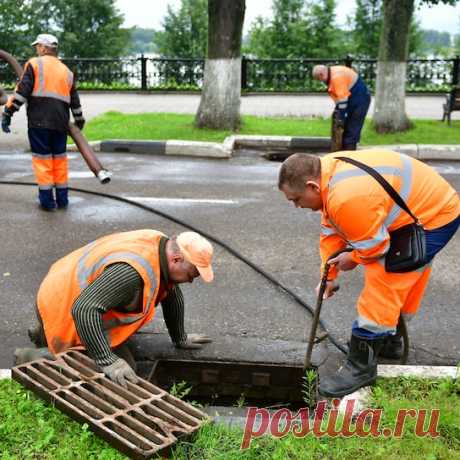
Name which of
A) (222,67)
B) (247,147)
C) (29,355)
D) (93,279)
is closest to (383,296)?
(93,279)

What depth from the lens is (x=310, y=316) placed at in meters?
4.80

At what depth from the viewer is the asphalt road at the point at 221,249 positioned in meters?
4.63

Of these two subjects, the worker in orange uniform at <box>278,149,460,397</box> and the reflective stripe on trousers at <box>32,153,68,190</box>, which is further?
the reflective stripe on trousers at <box>32,153,68,190</box>

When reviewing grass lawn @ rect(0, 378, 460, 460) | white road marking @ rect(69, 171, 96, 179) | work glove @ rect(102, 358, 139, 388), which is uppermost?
white road marking @ rect(69, 171, 96, 179)

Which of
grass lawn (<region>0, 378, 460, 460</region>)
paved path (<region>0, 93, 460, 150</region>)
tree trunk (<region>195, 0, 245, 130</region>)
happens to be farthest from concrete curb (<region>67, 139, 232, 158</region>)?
grass lawn (<region>0, 378, 460, 460</region>)

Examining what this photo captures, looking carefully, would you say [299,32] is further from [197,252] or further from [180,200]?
[197,252]

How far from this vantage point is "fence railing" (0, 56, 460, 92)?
18.8 metres

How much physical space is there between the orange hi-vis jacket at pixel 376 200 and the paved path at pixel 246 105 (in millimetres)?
10301

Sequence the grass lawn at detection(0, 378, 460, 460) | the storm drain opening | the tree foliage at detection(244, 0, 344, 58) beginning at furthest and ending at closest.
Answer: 1. the tree foliage at detection(244, 0, 344, 58)
2. the storm drain opening
3. the grass lawn at detection(0, 378, 460, 460)

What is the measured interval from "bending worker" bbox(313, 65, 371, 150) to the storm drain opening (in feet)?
19.5

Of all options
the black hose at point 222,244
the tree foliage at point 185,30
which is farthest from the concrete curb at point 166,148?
the tree foliage at point 185,30

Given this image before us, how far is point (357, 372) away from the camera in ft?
12.1

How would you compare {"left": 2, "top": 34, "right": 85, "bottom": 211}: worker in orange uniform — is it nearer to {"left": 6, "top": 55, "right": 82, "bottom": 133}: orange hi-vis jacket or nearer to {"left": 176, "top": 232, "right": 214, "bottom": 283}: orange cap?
{"left": 6, "top": 55, "right": 82, "bottom": 133}: orange hi-vis jacket

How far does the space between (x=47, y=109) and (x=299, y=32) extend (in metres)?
31.0
